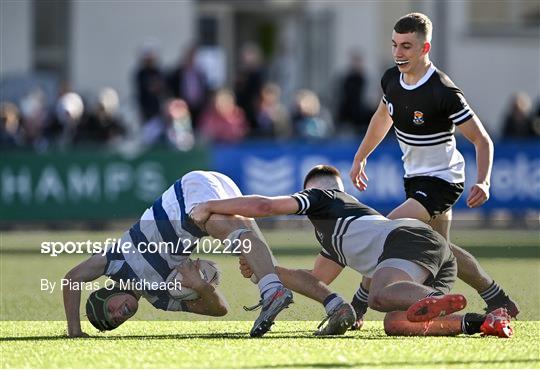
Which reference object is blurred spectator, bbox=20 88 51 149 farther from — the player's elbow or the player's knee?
the player's elbow

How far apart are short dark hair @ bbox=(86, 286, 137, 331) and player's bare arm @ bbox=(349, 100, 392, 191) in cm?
196

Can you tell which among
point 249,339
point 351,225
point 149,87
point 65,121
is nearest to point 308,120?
point 149,87

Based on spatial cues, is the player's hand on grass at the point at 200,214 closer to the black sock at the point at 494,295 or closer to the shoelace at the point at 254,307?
the shoelace at the point at 254,307

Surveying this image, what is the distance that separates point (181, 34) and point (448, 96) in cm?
1716

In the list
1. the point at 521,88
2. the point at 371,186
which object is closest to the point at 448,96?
the point at 371,186

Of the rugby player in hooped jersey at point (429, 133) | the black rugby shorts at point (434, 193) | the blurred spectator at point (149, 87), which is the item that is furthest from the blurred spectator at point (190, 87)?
the black rugby shorts at point (434, 193)

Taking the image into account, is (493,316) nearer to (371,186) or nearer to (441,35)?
(371,186)

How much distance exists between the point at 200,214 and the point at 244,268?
1.46 feet

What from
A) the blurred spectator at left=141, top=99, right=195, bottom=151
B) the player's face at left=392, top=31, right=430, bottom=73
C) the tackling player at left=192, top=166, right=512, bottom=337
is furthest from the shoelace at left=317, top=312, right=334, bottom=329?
the blurred spectator at left=141, top=99, right=195, bottom=151

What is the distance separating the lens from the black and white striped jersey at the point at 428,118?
912 cm

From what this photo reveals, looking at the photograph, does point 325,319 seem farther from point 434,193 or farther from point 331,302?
point 434,193

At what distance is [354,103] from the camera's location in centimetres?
2373

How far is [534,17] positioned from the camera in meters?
27.9

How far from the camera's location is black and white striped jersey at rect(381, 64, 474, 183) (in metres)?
9.12
